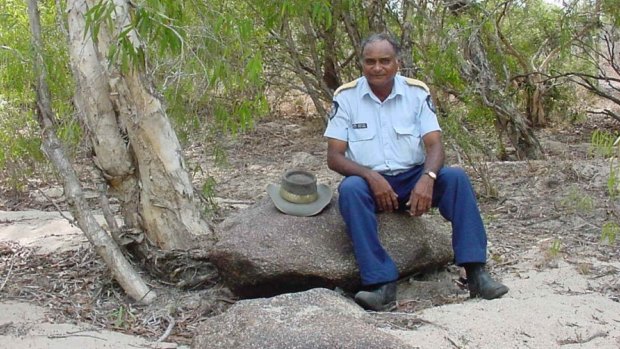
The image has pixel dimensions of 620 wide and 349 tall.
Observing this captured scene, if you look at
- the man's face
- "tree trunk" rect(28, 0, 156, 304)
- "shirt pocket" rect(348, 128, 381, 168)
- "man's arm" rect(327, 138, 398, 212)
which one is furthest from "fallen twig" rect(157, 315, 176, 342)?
the man's face

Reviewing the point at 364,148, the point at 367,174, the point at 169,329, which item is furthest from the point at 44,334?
the point at 364,148

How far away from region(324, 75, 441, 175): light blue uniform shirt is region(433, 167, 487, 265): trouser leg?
260 millimetres

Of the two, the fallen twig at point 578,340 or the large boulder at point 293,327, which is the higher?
the large boulder at point 293,327

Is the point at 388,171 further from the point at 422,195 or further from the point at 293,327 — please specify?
the point at 293,327

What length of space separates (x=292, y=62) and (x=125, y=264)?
3.44 meters

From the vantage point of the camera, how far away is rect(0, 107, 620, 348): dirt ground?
374 cm

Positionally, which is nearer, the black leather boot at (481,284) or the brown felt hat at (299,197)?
the black leather boot at (481,284)

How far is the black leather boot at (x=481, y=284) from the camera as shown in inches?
164

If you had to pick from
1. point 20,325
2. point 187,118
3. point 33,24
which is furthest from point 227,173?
point 20,325

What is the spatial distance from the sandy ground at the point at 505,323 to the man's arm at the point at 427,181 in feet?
1.79

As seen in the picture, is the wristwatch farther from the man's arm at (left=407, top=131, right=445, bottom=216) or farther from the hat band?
the hat band

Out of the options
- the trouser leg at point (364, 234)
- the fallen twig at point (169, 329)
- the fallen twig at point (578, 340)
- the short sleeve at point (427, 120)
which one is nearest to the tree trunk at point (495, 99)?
the short sleeve at point (427, 120)

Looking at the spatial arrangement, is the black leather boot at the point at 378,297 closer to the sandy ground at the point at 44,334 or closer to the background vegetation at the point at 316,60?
the sandy ground at the point at 44,334

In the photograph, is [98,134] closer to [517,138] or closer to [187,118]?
[187,118]
